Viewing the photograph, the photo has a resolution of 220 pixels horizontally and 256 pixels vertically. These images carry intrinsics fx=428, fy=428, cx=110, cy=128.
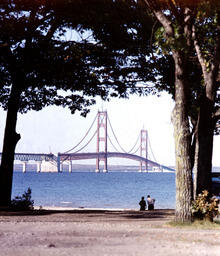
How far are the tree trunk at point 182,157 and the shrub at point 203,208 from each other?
1.19 ft

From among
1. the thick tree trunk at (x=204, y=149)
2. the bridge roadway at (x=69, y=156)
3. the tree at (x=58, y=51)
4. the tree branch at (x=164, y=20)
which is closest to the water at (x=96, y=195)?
the bridge roadway at (x=69, y=156)

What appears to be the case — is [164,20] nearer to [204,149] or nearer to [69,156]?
[204,149]

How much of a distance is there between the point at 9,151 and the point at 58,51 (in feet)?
15.4

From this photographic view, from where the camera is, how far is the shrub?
11.5 m

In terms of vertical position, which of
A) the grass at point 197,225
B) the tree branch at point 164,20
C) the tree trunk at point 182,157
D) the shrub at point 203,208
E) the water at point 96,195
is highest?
the tree branch at point 164,20

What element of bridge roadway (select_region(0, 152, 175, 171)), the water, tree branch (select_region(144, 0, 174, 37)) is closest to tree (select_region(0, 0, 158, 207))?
tree branch (select_region(144, 0, 174, 37))

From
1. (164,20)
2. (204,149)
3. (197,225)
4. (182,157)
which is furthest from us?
(204,149)

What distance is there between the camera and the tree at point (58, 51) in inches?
654

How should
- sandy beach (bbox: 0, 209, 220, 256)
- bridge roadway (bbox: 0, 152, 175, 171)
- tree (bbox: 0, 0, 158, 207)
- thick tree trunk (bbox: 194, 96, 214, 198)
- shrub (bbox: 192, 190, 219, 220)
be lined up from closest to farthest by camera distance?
sandy beach (bbox: 0, 209, 220, 256) → shrub (bbox: 192, 190, 219, 220) → thick tree trunk (bbox: 194, 96, 214, 198) → tree (bbox: 0, 0, 158, 207) → bridge roadway (bbox: 0, 152, 175, 171)

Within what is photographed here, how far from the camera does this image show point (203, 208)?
1147 centimetres

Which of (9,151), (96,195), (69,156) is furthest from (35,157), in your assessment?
(9,151)

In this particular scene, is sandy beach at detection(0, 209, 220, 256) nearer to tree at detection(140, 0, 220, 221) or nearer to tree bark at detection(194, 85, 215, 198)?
tree at detection(140, 0, 220, 221)

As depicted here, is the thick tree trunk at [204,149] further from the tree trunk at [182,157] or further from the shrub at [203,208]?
the tree trunk at [182,157]

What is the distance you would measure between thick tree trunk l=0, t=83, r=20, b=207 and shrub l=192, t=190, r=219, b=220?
29.2ft
